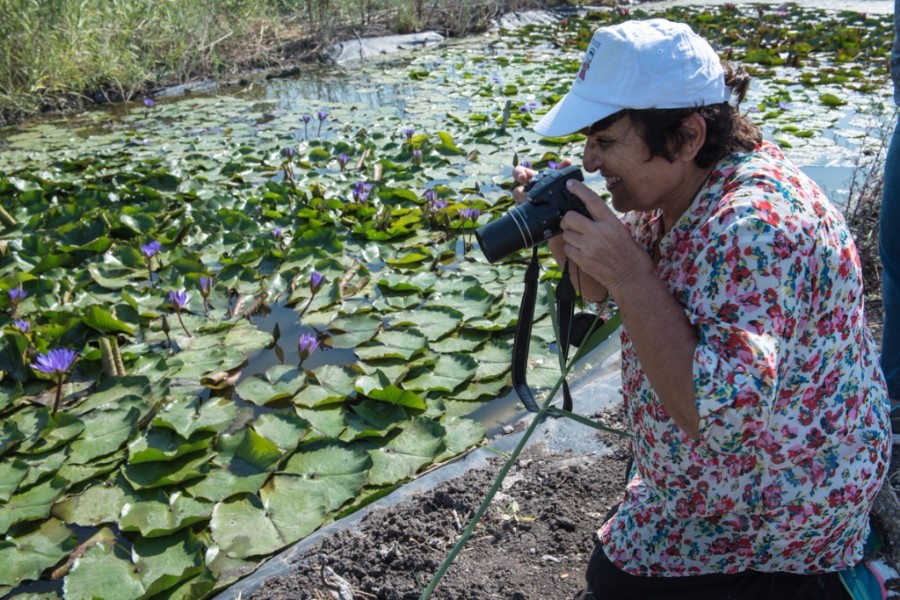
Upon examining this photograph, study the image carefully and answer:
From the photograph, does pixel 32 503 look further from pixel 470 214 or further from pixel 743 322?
pixel 470 214

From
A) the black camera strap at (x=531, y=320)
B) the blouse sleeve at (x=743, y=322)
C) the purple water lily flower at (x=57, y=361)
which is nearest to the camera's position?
the blouse sleeve at (x=743, y=322)

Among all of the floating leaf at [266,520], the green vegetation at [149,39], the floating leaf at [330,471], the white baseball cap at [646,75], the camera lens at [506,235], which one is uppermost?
the white baseball cap at [646,75]

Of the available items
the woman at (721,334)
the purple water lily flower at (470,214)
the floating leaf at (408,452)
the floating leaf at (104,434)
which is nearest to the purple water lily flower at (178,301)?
the floating leaf at (104,434)

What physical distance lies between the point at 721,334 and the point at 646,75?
46cm

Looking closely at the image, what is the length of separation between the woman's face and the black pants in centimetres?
74

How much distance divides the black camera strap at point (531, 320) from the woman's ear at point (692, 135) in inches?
12.1

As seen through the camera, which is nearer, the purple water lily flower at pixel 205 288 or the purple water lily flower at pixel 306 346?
the purple water lily flower at pixel 306 346

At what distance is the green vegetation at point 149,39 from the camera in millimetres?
5934

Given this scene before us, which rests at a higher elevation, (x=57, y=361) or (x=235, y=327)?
(x=57, y=361)

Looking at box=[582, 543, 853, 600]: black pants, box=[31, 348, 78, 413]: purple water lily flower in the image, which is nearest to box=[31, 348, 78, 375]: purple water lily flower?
box=[31, 348, 78, 413]: purple water lily flower

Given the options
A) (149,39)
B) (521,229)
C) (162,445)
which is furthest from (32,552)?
(149,39)

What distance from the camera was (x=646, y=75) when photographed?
47.2 inches

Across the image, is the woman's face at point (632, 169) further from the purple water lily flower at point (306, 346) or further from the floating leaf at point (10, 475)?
the floating leaf at point (10, 475)

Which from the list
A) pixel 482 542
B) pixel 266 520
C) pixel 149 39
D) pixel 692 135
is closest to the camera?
pixel 692 135
